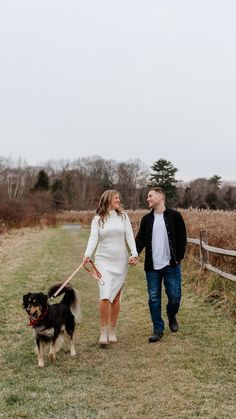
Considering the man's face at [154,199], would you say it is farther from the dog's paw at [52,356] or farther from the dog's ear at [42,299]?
the dog's paw at [52,356]

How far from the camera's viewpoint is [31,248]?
21.7m

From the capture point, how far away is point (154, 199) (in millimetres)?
6668

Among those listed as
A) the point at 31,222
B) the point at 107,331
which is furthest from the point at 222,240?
the point at 31,222

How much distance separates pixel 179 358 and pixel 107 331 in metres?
1.22

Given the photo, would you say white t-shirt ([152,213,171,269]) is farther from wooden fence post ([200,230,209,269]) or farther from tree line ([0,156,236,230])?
tree line ([0,156,236,230])

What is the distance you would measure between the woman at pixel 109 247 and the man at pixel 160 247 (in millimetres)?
297

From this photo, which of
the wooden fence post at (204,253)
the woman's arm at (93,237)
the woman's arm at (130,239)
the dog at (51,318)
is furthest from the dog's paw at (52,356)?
the wooden fence post at (204,253)

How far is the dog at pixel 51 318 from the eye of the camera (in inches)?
217

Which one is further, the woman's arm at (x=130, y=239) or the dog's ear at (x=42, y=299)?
the woman's arm at (x=130, y=239)

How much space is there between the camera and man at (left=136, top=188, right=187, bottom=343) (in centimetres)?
666

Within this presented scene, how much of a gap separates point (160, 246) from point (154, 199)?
65 centimetres

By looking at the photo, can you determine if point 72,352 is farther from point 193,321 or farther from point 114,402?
point 193,321

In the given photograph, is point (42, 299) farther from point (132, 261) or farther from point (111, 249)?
point (132, 261)

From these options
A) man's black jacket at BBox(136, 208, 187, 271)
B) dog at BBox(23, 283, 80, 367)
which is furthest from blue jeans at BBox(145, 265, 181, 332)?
dog at BBox(23, 283, 80, 367)
